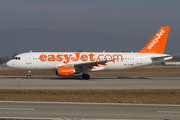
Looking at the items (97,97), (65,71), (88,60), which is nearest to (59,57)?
(65,71)

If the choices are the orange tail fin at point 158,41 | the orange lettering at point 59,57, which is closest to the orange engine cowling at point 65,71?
the orange lettering at point 59,57

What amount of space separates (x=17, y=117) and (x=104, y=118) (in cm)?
368

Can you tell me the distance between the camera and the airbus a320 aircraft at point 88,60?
31.8m

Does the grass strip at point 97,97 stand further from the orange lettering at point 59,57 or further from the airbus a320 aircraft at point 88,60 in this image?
the orange lettering at point 59,57

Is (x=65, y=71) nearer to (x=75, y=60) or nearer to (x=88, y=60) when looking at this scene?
(x=75, y=60)

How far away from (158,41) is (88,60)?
11.8 meters

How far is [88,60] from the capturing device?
33219 millimetres

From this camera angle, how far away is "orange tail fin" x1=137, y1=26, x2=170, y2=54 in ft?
113

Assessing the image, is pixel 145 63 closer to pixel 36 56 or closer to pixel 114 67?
pixel 114 67

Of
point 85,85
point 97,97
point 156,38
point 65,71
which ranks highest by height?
point 156,38

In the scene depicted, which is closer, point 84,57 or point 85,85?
point 85,85

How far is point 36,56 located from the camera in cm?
3253

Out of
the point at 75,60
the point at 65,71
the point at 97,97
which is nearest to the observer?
the point at 97,97

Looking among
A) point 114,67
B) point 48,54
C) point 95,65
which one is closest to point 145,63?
point 114,67
